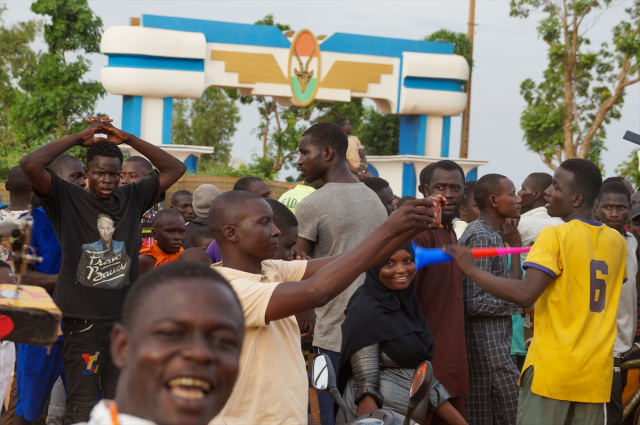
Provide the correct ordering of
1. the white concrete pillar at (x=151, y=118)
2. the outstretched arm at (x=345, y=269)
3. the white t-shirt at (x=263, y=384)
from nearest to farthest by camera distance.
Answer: the outstretched arm at (x=345, y=269) < the white t-shirt at (x=263, y=384) < the white concrete pillar at (x=151, y=118)

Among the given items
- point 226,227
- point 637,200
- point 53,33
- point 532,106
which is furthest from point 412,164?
point 226,227

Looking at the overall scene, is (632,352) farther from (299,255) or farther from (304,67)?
(304,67)

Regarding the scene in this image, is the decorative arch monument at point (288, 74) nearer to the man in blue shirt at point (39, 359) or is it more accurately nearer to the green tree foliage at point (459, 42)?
the green tree foliage at point (459, 42)

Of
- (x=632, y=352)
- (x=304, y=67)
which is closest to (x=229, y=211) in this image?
(x=632, y=352)

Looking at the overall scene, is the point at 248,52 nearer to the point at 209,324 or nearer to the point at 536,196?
the point at 536,196

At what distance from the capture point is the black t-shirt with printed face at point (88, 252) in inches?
170

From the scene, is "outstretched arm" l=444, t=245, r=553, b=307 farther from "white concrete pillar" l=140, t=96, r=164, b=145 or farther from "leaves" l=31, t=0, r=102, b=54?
"leaves" l=31, t=0, r=102, b=54

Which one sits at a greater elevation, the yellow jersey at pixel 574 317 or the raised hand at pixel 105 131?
the raised hand at pixel 105 131

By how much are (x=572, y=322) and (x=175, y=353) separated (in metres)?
2.87

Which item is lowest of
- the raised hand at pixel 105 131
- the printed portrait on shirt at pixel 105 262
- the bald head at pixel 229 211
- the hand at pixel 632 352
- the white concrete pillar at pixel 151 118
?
the hand at pixel 632 352

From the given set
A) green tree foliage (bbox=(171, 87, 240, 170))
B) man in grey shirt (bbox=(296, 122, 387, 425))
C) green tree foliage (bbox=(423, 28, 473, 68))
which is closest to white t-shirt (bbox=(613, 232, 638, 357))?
man in grey shirt (bbox=(296, 122, 387, 425))

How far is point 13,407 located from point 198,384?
168 inches

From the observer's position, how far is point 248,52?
19.2 m

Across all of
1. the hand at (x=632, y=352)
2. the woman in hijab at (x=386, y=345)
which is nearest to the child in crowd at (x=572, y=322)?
the woman in hijab at (x=386, y=345)
